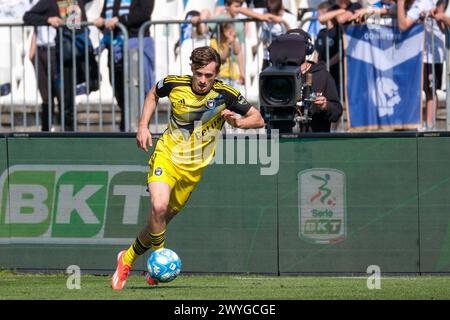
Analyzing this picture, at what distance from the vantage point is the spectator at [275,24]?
17281 mm

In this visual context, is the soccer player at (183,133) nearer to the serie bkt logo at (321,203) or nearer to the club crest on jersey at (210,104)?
the club crest on jersey at (210,104)

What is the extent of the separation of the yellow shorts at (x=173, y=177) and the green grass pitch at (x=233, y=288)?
3.17 feet

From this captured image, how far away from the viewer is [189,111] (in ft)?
46.1

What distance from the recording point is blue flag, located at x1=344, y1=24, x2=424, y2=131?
55.0 ft

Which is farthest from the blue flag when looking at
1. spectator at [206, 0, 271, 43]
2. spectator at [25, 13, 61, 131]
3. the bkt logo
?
spectator at [25, 13, 61, 131]

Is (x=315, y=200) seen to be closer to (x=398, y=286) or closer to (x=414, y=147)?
(x=414, y=147)

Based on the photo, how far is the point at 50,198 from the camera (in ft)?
55.7

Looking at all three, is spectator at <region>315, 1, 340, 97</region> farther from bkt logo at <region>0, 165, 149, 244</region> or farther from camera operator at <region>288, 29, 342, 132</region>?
bkt logo at <region>0, 165, 149, 244</region>

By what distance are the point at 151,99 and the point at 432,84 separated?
438 centimetres

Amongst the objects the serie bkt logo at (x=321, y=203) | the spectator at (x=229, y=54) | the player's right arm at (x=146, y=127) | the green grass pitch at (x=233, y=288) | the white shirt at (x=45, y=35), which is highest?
the white shirt at (x=45, y=35)

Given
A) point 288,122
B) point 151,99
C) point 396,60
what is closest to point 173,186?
point 151,99

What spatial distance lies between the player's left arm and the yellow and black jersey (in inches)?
3.7

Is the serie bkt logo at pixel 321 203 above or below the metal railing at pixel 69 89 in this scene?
below

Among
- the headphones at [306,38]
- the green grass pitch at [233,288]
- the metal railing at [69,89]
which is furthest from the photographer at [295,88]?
the metal railing at [69,89]
